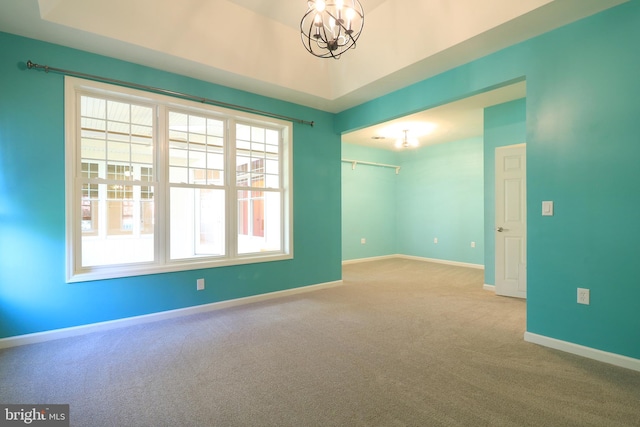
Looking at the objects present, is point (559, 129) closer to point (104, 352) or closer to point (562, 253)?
point (562, 253)

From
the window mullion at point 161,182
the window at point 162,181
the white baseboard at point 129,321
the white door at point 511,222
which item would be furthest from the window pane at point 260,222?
the white door at point 511,222

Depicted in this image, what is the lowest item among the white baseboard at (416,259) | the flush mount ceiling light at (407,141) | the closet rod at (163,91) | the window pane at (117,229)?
the white baseboard at (416,259)

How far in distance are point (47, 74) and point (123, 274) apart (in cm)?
201

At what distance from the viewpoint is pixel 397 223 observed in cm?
794

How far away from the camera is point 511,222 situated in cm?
418

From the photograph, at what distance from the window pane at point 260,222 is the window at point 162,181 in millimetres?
16

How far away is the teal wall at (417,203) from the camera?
6473mm

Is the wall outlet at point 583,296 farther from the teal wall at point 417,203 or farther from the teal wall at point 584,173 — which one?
the teal wall at point 417,203

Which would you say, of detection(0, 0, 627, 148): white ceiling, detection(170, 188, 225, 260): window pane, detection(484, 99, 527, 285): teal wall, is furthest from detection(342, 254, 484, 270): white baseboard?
detection(0, 0, 627, 148): white ceiling

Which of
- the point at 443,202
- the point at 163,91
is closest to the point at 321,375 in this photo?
the point at 163,91

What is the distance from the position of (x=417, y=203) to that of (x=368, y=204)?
A: 1.29 metres

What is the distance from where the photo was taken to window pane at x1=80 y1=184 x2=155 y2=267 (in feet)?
9.91

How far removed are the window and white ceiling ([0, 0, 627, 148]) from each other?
0.45 metres

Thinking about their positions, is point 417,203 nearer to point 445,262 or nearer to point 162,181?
point 445,262
